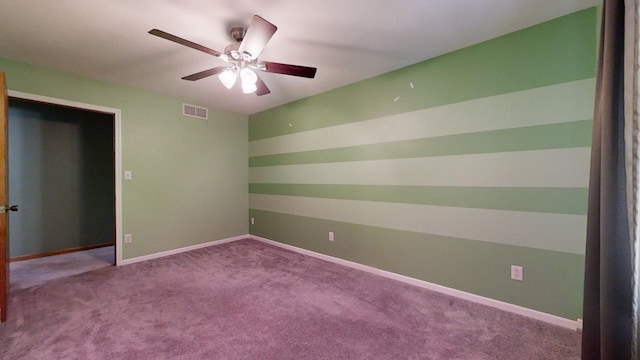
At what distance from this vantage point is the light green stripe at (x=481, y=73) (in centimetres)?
187

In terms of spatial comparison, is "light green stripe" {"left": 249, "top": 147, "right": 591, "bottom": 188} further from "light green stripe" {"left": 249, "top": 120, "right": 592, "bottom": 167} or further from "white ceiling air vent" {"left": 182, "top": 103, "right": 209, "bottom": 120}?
"white ceiling air vent" {"left": 182, "top": 103, "right": 209, "bottom": 120}

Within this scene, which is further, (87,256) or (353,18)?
(87,256)

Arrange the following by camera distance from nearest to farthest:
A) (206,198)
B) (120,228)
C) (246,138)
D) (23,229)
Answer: (120,228) → (23,229) → (206,198) → (246,138)

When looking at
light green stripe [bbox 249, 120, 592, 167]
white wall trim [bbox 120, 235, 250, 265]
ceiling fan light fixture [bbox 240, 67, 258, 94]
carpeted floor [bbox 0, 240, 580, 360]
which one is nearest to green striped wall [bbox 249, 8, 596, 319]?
light green stripe [bbox 249, 120, 592, 167]

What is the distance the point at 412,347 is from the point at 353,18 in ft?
7.99

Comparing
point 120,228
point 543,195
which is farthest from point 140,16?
point 543,195

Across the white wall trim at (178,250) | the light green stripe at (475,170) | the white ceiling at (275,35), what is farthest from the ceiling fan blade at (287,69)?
the white wall trim at (178,250)

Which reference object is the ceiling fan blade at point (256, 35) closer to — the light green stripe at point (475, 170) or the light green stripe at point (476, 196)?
the light green stripe at point (475, 170)

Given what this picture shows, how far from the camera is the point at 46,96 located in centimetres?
277

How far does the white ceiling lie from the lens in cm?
178

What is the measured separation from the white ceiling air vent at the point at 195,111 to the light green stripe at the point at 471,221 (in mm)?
2294

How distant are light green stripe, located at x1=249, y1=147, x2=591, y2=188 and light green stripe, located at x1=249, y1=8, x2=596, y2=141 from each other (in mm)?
558

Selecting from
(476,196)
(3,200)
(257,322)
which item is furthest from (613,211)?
(3,200)

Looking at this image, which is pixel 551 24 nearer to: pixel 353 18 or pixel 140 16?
pixel 353 18
